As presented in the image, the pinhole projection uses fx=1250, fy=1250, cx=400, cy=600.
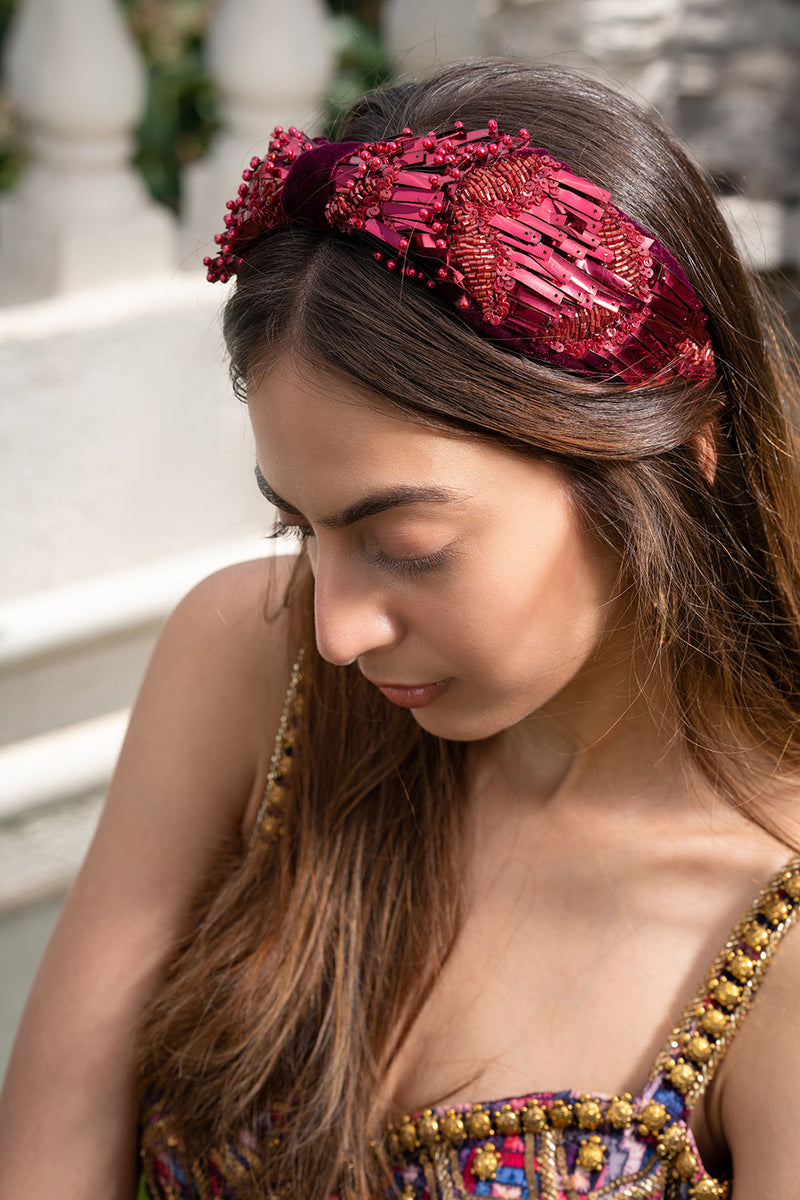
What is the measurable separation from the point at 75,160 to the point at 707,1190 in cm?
169

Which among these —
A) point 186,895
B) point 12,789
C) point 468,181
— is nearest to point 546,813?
point 186,895

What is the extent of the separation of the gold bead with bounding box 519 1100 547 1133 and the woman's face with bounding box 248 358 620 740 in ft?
1.09

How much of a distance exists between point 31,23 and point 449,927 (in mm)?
1502

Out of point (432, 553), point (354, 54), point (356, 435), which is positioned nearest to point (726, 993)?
point (432, 553)

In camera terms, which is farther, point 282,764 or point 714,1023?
point 282,764

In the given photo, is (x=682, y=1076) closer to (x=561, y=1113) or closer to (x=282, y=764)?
(x=561, y=1113)

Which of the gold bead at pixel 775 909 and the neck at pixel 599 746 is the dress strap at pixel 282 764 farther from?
the gold bead at pixel 775 909

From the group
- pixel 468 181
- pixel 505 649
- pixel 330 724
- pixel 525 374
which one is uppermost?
pixel 468 181

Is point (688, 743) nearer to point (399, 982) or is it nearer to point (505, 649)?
point (505, 649)

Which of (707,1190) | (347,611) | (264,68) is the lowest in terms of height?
(707,1190)

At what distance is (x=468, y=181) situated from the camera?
908 millimetres

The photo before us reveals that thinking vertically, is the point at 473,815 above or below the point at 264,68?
below

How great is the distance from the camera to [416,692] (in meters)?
1.06

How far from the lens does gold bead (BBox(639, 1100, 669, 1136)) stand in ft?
3.45
